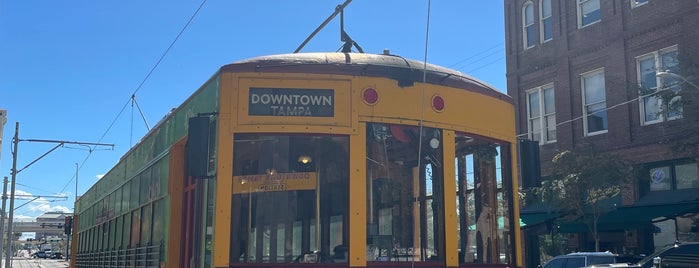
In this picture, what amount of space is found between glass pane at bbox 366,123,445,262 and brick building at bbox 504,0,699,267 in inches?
432

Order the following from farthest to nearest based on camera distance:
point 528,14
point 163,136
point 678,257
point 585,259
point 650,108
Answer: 1. point 528,14
2. point 650,108
3. point 585,259
4. point 678,257
5. point 163,136

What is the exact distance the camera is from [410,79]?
5.20 metres

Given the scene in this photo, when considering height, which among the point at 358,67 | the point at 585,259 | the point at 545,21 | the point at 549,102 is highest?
the point at 545,21

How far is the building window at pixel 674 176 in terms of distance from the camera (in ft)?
58.1

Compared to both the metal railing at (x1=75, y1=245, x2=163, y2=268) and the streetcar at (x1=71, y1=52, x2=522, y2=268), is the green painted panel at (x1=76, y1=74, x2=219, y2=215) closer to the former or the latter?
the streetcar at (x1=71, y1=52, x2=522, y2=268)

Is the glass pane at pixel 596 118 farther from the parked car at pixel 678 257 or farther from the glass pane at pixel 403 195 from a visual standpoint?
the glass pane at pixel 403 195

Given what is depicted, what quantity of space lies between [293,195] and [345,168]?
0.40m

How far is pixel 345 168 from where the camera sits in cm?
493

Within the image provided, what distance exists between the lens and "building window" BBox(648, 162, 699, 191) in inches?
698

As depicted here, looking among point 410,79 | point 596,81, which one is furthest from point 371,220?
point 596,81

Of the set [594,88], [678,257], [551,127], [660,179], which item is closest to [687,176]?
[660,179]

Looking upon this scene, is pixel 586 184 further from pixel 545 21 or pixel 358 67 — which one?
pixel 358 67

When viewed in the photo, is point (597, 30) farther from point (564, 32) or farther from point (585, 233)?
point (585, 233)

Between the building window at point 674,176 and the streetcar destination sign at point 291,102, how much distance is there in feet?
49.8
